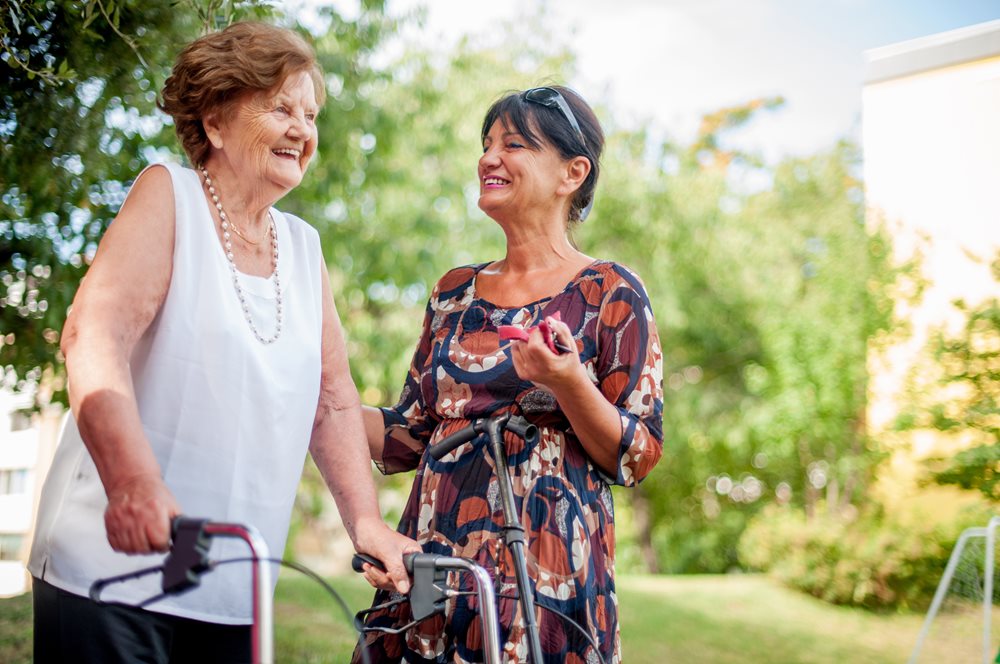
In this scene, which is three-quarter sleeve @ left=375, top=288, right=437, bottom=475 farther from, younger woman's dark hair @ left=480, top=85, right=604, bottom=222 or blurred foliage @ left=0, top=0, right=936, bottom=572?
blurred foliage @ left=0, top=0, right=936, bottom=572

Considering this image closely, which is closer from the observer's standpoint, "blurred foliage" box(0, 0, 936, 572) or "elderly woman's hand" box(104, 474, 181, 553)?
"elderly woman's hand" box(104, 474, 181, 553)

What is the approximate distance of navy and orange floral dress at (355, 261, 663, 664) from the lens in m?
2.08

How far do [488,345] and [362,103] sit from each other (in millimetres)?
5957

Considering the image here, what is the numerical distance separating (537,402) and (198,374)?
2.48 ft

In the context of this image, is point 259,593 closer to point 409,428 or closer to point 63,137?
point 409,428

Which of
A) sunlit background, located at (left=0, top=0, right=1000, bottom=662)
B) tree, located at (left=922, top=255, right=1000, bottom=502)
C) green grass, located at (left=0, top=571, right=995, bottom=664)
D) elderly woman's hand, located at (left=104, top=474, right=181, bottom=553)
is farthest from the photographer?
tree, located at (left=922, top=255, right=1000, bottom=502)

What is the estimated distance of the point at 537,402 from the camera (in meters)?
2.18

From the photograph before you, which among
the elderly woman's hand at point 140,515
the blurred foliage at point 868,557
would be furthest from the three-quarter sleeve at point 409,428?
the blurred foliage at point 868,557

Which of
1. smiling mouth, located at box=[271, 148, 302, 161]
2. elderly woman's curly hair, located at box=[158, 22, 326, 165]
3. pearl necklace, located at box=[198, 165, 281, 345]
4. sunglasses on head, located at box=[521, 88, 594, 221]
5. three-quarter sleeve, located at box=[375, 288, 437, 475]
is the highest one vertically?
sunglasses on head, located at box=[521, 88, 594, 221]

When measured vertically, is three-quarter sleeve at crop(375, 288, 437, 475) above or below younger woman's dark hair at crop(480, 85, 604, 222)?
below

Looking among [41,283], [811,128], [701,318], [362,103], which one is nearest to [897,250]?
[701,318]

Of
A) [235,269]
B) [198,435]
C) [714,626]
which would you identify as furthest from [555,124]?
[714,626]

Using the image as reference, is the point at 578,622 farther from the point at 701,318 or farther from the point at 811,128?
the point at 811,128

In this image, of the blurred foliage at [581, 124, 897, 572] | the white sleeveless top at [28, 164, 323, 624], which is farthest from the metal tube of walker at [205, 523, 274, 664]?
the blurred foliage at [581, 124, 897, 572]
